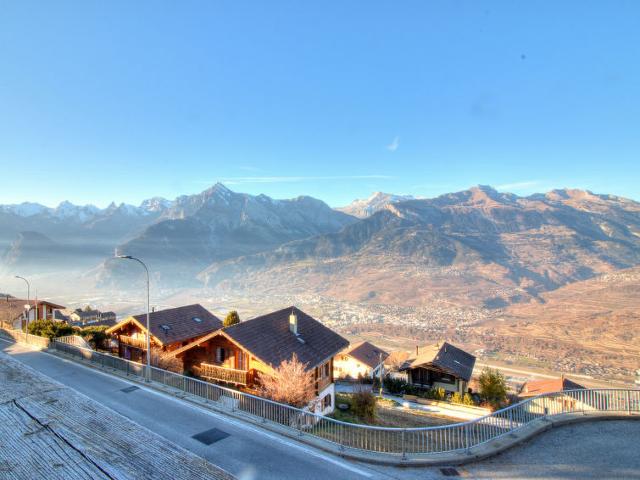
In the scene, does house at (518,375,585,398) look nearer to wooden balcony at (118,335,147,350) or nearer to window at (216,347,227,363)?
window at (216,347,227,363)

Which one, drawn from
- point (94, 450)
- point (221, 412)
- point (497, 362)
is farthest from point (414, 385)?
point (497, 362)

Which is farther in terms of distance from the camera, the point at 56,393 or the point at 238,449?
the point at 56,393

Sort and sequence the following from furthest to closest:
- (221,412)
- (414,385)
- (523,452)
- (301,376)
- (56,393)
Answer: (414,385), (301,376), (221,412), (56,393), (523,452)

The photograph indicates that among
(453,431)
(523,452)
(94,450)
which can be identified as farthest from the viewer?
(453,431)

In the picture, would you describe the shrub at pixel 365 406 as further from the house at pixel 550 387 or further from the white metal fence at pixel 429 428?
the house at pixel 550 387

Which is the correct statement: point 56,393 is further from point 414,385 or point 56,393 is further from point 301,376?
point 414,385

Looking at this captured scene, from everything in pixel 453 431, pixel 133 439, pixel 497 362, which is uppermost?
pixel 133 439

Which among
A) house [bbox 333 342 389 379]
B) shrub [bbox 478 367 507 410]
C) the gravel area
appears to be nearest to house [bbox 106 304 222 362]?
house [bbox 333 342 389 379]

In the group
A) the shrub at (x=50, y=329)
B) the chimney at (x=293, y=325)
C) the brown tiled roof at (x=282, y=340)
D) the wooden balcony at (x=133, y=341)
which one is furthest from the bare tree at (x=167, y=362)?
the shrub at (x=50, y=329)
